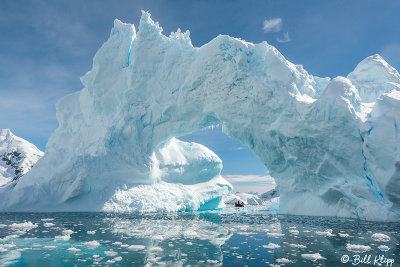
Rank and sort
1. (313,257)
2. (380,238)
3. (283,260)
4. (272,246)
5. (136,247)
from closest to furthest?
1. (283,260)
2. (313,257)
3. (136,247)
4. (272,246)
5. (380,238)

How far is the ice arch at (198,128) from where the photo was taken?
48.0 feet

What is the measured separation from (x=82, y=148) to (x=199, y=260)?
1722 cm

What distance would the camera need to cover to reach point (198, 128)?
21406mm

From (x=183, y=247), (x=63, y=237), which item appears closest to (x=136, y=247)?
(x=183, y=247)

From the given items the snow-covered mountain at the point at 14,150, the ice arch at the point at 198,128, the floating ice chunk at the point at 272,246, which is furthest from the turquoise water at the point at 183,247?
the snow-covered mountain at the point at 14,150

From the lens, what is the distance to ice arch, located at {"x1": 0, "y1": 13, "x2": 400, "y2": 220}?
14617mm

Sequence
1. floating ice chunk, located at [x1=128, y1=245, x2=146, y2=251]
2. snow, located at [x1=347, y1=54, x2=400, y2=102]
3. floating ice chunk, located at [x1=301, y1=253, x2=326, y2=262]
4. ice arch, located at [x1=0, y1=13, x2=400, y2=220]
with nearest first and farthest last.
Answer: floating ice chunk, located at [x1=301, y1=253, x2=326, y2=262]
floating ice chunk, located at [x1=128, y1=245, x2=146, y2=251]
ice arch, located at [x1=0, y1=13, x2=400, y2=220]
snow, located at [x1=347, y1=54, x2=400, y2=102]

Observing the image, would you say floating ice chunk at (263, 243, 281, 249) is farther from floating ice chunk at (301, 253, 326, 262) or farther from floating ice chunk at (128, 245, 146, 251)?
floating ice chunk at (128, 245, 146, 251)

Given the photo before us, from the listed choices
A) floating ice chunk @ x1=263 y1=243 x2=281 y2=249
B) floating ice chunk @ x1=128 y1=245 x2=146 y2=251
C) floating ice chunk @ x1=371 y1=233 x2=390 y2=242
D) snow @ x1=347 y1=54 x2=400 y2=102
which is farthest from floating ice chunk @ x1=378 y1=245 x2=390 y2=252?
Result: snow @ x1=347 y1=54 x2=400 y2=102

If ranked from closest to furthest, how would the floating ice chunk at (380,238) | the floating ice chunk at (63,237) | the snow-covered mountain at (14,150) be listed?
1. the floating ice chunk at (380,238)
2. the floating ice chunk at (63,237)
3. the snow-covered mountain at (14,150)

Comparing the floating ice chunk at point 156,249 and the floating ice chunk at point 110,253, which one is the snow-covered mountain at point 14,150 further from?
the floating ice chunk at point 156,249

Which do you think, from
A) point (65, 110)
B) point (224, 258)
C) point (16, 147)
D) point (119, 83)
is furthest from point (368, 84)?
point (16, 147)

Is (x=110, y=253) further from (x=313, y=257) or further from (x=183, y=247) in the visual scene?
(x=313, y=257)

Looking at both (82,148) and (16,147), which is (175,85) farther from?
(16,147)
